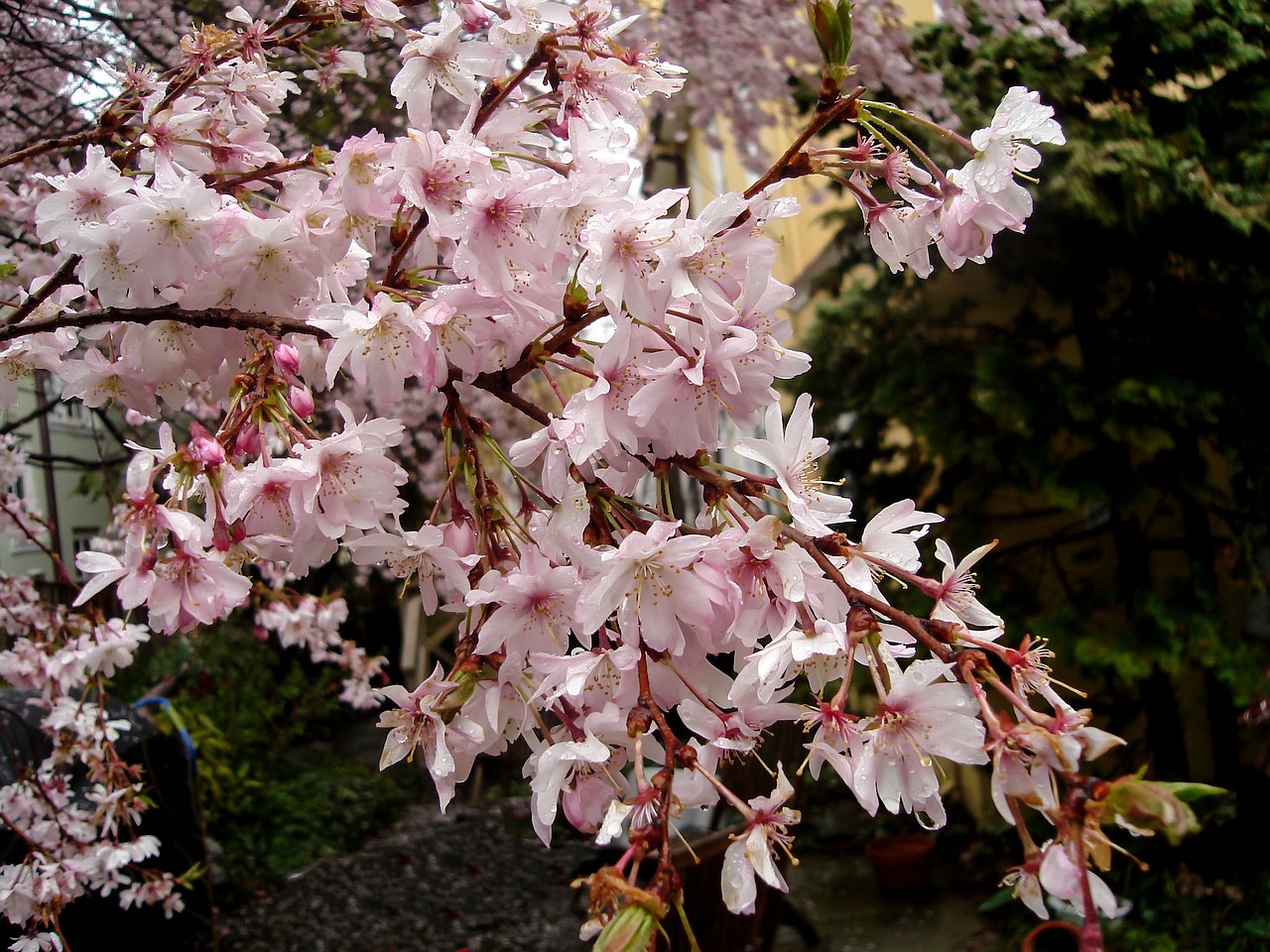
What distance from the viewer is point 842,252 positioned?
206 inches

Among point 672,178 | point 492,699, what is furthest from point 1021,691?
point 672,178

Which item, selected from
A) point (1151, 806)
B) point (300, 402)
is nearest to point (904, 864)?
point (300, 402)

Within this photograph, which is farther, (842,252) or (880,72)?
(842,252)

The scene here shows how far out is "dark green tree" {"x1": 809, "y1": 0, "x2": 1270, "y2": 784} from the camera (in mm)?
3570

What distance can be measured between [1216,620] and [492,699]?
11.7 feet

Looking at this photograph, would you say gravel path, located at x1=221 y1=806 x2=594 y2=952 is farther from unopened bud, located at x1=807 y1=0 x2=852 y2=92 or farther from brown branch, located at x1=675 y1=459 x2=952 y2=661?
unopened bud, located at x1=807 y1=0 x2=852 y2=92

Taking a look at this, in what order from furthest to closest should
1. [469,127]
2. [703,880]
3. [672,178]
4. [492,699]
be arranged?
[672,178] → [703,880] → [469,127] → [492,699]

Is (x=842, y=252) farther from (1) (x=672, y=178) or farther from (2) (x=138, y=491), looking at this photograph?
(2) (x=138, y=491)

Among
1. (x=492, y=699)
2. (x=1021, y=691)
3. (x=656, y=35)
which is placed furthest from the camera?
(x=656, y=35)

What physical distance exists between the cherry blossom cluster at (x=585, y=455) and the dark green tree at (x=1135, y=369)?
10.2 feet

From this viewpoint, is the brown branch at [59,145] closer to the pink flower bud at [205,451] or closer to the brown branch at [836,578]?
the pink flower bud at [205,451]

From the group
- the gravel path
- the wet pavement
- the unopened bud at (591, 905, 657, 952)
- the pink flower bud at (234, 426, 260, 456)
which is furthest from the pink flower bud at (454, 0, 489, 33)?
the wet pavement

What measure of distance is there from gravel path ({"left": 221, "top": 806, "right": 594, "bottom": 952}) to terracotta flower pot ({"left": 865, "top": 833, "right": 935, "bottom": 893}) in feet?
4.47

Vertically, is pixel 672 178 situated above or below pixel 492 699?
below
